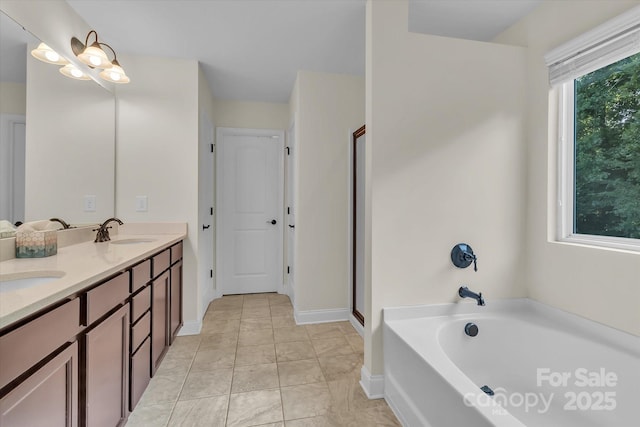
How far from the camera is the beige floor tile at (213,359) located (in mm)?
2084

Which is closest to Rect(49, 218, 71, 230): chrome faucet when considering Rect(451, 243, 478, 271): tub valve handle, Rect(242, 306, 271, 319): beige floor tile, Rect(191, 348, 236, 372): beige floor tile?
Rect(191, 348, 236, 372): beige floor tile

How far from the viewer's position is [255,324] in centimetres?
283

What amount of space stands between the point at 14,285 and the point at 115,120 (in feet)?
5.87

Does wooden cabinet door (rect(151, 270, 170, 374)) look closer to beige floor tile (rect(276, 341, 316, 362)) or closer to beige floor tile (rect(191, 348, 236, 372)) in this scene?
beige floor tile (rect(191, 348, 236, 372))

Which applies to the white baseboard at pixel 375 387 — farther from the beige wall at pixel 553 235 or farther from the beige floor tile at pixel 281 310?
the beige floor tile at pixel 281 310

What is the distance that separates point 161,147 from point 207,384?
1.91 m

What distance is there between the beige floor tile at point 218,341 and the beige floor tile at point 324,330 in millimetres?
663

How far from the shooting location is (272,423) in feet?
5.07

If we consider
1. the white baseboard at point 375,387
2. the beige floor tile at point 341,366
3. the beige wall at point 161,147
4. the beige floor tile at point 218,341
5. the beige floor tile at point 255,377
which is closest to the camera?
the white baseboard at point 375,387

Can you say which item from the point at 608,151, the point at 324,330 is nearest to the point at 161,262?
the point at 324,330

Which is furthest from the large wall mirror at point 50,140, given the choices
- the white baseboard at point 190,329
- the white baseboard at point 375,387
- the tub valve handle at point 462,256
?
the tub valve handle at point 462,256

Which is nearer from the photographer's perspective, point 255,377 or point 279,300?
point 255,377

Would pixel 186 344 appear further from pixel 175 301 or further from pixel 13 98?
pixel 13 98

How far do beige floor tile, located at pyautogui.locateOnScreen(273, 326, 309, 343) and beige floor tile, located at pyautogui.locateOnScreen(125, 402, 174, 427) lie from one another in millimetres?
983
